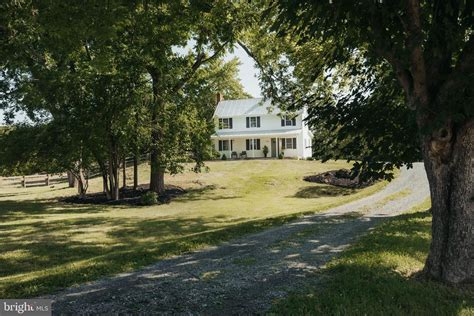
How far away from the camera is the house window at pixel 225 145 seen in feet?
171

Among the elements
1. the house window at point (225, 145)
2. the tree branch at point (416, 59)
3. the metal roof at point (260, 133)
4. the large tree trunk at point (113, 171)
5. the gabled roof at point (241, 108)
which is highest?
the gabled roof at point (241, 108)

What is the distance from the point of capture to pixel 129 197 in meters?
25.5

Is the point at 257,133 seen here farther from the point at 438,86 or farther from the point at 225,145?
the point at 438,86

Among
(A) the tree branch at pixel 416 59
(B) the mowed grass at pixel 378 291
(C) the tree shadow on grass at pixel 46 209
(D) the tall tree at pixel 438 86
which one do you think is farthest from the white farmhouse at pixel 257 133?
(A) the tree branch at pixel 416 59

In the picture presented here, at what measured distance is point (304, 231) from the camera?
12.6 meters

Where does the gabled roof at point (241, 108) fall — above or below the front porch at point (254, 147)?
above

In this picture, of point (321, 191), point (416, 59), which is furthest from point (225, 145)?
point (416, 59)

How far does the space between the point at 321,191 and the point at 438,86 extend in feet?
70.4

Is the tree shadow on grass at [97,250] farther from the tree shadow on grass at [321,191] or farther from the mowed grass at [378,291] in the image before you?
the tree shadow on grass at [321,191]

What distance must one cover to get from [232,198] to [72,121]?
10.2m

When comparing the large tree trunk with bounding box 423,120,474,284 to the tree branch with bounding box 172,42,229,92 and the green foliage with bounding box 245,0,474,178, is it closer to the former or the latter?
the green foliage with bounding box 245,0,474,178

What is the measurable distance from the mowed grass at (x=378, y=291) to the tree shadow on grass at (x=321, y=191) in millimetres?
17609

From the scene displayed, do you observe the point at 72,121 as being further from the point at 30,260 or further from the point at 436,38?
the point at 436,38

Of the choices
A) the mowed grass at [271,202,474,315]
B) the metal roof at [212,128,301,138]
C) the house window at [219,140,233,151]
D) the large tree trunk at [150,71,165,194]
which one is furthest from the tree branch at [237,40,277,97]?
the house window at [219,140,233,151]
